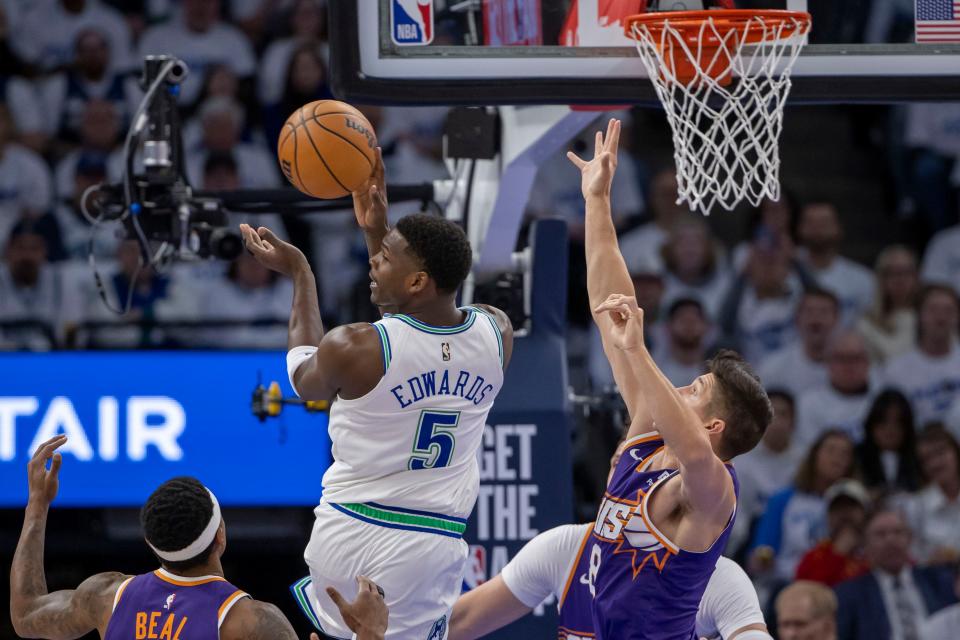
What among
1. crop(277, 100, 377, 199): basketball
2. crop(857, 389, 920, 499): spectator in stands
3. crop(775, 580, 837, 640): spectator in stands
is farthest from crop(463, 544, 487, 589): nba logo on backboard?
crop(857, 389, 920, 499): spectator in stands

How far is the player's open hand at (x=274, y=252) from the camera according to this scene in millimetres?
4688

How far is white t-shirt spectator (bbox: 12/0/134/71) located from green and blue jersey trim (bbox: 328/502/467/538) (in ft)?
20.9

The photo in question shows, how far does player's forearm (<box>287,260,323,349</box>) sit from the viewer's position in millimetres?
4637

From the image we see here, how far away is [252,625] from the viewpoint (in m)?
4.12

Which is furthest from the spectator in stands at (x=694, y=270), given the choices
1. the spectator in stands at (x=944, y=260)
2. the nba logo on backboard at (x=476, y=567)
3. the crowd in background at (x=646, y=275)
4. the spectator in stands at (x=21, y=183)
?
the spectator in stands at (x=21, y=183)

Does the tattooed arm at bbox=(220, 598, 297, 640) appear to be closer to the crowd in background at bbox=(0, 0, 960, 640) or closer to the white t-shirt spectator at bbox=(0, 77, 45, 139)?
the crowd in background at bbox=(0, 0, 960, 640)

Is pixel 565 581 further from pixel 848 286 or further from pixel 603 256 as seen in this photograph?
pixel 848 286

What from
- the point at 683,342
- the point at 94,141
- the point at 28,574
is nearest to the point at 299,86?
the point at 94,141

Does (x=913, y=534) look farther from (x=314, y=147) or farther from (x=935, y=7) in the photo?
(x=314, y=147)

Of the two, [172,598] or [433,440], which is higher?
[433,440]

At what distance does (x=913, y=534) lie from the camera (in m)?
8.72

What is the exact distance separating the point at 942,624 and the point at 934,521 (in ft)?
2.76

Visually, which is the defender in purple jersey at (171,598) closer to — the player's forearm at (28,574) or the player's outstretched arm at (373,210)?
the player's forearm at (28,574)

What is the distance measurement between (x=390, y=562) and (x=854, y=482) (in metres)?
5.01
